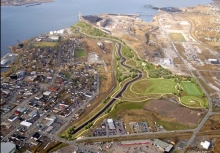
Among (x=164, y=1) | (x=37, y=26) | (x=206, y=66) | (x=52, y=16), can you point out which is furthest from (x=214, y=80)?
(x=164, y=1)

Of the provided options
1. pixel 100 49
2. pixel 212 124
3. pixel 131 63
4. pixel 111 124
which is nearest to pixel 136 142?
pixel 111 124

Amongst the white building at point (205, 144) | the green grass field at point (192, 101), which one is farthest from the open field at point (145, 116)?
the white building at point (205, 144)

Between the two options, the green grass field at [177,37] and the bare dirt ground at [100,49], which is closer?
the bare dirt ground at [100,49]

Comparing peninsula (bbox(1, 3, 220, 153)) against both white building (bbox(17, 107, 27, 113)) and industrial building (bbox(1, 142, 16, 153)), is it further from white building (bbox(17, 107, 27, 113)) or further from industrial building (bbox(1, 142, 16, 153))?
industrial building (bbox(1, 142, 16, 153))

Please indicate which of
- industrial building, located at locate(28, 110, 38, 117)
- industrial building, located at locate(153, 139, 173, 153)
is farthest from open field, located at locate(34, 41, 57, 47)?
industrial building, located at locate(153, 139, 173, 153)

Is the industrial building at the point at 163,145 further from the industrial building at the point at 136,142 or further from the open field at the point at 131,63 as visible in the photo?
the open field at the point at 131,63

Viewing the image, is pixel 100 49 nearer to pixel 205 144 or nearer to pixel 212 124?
pixel 212 124
